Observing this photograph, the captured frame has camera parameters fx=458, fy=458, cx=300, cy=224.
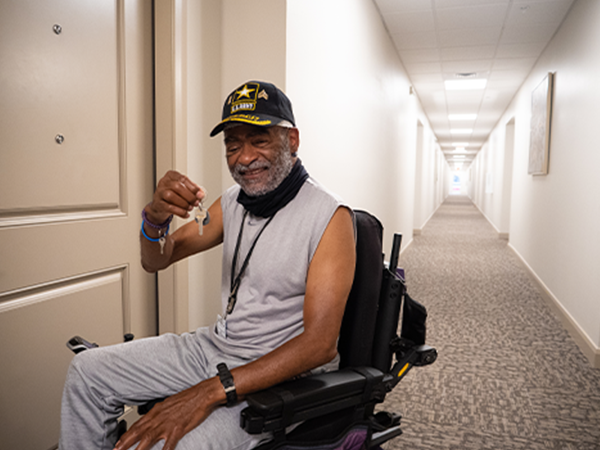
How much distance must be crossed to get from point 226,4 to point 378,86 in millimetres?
2620

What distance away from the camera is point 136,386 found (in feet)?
3.84

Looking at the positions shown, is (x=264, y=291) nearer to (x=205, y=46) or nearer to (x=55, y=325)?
(x=55, y=325)

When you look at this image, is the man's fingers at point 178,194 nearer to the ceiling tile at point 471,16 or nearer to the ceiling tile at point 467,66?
the ceiling tile at point 471,16

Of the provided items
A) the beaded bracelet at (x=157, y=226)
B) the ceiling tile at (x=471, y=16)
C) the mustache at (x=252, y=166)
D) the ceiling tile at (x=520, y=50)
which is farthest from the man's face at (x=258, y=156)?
the ceiling tile at (x=520, y=50)

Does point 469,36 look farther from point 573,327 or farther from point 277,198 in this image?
point 277,198

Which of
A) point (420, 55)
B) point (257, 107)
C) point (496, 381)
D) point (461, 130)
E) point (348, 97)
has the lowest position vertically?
point (496, 381)

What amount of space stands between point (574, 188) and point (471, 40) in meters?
2.32

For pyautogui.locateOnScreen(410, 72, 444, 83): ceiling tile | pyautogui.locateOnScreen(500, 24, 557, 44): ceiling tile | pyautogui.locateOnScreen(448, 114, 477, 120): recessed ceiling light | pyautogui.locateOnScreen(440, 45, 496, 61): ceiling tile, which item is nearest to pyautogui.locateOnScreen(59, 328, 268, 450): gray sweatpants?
pyautogui.locateOnScreen(500, 24, 557, 44): ceiling tile

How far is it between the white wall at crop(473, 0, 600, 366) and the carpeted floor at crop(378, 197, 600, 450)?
0.86 feet

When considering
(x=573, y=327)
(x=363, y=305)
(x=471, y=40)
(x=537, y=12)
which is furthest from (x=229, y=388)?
(x=471, y=40)

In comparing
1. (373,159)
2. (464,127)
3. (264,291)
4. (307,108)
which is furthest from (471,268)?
(464,127)

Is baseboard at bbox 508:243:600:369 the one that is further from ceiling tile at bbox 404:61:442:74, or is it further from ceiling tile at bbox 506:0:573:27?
ceiling tile at bbox 404:61:442:74

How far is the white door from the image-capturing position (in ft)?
4.36

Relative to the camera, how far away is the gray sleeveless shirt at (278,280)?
3.96ft
